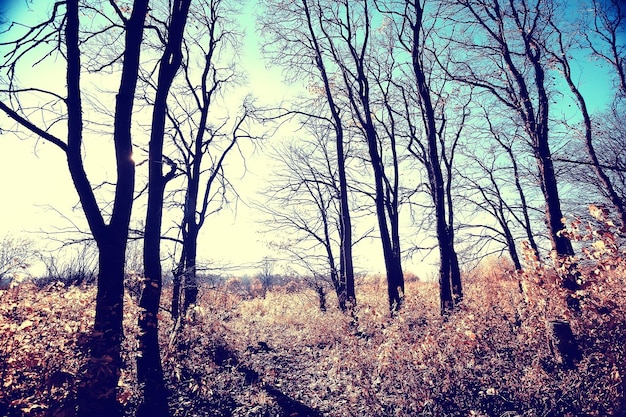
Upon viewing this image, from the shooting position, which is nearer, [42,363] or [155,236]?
[42,363]

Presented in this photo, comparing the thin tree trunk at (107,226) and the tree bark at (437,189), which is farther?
the tree bark at (437,189)

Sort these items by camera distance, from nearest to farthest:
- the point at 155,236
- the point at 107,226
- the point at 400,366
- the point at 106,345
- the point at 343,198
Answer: the point at 106,345 → the point at 107,226 → the point at 400,366 → the point at 155,236 → the point at 343,198

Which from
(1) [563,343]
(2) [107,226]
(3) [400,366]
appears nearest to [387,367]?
(3) [400,366]

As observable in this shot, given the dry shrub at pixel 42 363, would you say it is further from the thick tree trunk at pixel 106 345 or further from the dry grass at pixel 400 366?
the thick tree trunk at pixel 106 345

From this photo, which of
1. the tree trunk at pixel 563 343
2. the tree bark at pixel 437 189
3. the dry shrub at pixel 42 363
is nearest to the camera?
the dry shrub at pixel 42 363

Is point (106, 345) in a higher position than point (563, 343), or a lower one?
higher

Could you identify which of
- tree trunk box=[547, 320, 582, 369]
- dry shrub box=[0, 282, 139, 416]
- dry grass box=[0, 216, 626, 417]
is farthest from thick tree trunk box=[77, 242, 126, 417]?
tree trunk box=[547, 320, 582, 369]

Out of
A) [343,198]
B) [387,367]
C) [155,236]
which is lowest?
[387,367]

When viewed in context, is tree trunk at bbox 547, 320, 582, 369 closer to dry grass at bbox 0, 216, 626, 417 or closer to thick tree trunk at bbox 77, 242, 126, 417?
dry grass at bbox 0, 216, 626, 417

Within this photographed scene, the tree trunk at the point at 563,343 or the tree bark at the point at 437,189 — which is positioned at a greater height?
the tree bark at the point at 437,189

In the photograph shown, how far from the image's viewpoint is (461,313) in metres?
7.46

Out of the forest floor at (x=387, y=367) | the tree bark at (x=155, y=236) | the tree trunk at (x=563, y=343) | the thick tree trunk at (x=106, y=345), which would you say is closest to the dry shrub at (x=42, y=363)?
the forest floor at (x=387, y=367)

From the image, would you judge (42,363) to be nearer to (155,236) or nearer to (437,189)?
(155,236)

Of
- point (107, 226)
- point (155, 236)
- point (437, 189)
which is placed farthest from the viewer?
point (437, 189)
